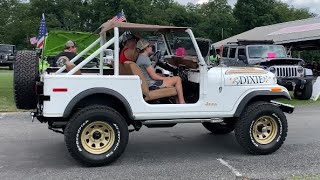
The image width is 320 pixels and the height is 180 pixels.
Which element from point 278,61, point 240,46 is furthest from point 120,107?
point 240,46

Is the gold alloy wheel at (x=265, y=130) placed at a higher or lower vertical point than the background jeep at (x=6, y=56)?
lower

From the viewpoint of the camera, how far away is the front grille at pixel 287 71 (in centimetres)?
1385

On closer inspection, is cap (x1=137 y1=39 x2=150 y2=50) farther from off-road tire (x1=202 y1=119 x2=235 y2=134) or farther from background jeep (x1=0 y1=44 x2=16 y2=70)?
background jeep (x1=0 y1=44 x2=16 y2=70)

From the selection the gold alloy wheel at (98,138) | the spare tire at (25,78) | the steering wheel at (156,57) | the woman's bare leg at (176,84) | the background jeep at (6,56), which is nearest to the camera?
the gold alloy wheel at (98,138)

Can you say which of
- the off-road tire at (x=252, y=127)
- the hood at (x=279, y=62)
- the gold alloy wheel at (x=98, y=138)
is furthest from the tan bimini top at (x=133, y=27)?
the hood at (x=279, y=62)

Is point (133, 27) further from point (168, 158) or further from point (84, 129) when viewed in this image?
point (168, 158)

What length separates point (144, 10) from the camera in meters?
74.4

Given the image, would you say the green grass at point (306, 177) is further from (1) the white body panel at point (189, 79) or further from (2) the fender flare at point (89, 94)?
(2) the fender flare at point (89, 94)

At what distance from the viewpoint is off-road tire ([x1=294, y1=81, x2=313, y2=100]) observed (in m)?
14.5

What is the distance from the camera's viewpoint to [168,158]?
6676 millimetres

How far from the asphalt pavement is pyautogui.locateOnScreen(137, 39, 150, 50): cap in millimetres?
1637

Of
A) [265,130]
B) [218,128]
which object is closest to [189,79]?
[265,130]

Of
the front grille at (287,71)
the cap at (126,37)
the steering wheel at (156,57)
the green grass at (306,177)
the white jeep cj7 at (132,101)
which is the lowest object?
the green grass at (306,177)

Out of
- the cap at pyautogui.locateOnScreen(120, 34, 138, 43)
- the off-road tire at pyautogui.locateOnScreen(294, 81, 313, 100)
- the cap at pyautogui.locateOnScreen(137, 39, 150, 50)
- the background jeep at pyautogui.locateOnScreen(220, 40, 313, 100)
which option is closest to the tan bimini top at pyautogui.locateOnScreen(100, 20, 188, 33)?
the cap at pyautogui.locateOnScreen(137, 39, 150, 50)
